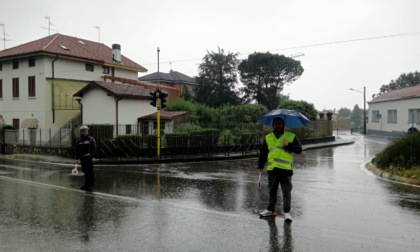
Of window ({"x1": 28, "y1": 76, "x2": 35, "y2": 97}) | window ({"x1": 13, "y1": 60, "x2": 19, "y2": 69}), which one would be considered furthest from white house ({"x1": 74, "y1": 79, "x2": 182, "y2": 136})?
window ({"x1": 13, "y1": 60, "x2": 19, "y2": 69})

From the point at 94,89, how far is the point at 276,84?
38.8 metres

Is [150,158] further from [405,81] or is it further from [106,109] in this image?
[405,81]

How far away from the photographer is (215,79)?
168ft

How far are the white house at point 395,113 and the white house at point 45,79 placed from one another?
2846 cm

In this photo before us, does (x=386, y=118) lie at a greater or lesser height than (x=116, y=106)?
lesser

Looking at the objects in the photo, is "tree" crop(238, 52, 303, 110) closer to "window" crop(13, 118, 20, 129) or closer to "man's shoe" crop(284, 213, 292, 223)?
"window" crop(13, 118, 20, 129)

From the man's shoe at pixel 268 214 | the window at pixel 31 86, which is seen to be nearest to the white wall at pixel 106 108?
the window at pixel 31 86

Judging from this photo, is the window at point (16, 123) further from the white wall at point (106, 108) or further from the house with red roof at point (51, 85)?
the white wall at point (106, 108)

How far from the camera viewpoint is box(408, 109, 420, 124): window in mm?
37031

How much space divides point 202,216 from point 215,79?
4481cm

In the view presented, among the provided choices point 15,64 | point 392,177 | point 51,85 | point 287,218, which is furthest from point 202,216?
point 15,64

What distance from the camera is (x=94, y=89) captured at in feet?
80.0

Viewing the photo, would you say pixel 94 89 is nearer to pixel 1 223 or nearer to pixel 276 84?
pixel 1 223

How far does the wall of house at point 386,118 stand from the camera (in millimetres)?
38562
